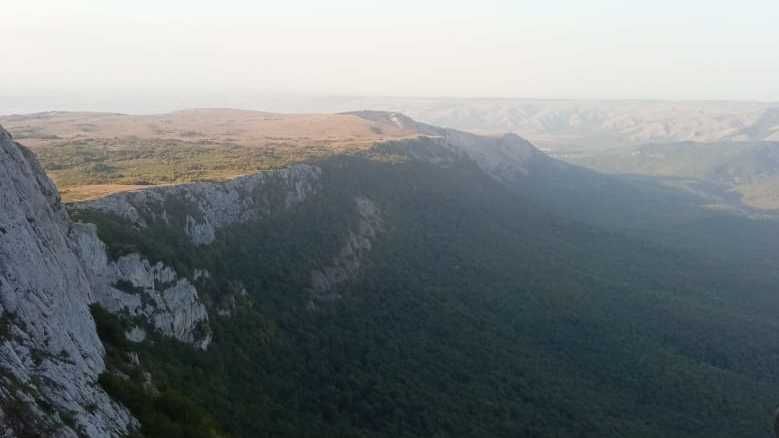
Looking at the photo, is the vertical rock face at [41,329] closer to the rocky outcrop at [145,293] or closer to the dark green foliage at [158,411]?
the dark green foliage at [158,411]

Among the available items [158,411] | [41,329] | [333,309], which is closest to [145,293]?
[158,411]

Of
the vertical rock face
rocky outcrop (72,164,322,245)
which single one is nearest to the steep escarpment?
the vertical rock face

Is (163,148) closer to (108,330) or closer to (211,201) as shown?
(211,201)

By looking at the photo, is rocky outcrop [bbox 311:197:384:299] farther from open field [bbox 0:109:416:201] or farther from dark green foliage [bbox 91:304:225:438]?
dark green foliage [bbox 91:304:225:438]

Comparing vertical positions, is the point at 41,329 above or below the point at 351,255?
above

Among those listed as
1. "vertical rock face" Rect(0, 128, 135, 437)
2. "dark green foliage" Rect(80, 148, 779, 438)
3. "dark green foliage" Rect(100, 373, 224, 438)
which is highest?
"vertical rock face" Rect(0, 128, 135, 437)

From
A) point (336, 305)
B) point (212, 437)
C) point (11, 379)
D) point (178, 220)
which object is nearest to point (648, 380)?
point (336, 305)

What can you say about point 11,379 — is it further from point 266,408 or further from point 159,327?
point 266,408
